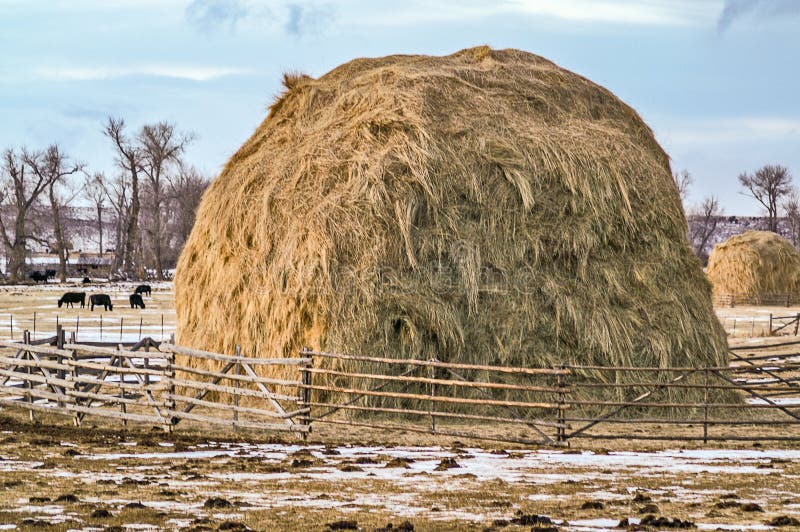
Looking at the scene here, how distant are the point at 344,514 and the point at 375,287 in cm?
783

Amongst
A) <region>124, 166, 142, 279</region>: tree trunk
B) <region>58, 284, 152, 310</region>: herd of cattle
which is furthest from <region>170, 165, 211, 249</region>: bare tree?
<region>58, 284, 152, 310</region>: herd of cattle

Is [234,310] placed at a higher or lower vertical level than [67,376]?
higher

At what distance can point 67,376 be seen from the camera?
17.5 meters

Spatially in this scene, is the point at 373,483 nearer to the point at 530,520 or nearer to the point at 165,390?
the point at 530,520

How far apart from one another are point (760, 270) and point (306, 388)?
1848 inches

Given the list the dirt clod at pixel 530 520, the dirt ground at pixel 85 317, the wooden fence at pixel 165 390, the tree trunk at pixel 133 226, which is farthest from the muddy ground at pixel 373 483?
the tree trunk at pixel 133 226

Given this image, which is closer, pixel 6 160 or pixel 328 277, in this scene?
pixel 328 277

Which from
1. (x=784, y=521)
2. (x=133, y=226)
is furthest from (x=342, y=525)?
(x=133, y=226)

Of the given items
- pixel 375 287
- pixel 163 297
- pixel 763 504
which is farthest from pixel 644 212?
pixel 163 297

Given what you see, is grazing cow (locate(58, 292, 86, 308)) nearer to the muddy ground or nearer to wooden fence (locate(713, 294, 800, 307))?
the muddy ground

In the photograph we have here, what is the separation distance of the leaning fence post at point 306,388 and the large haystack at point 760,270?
46.0 m

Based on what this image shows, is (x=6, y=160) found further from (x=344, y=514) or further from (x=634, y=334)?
(x=344, y=514)

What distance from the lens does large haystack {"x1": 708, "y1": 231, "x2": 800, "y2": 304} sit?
5694 centimetres

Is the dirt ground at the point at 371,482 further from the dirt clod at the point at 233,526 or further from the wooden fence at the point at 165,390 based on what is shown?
the wooden fence at the point at 165,390
